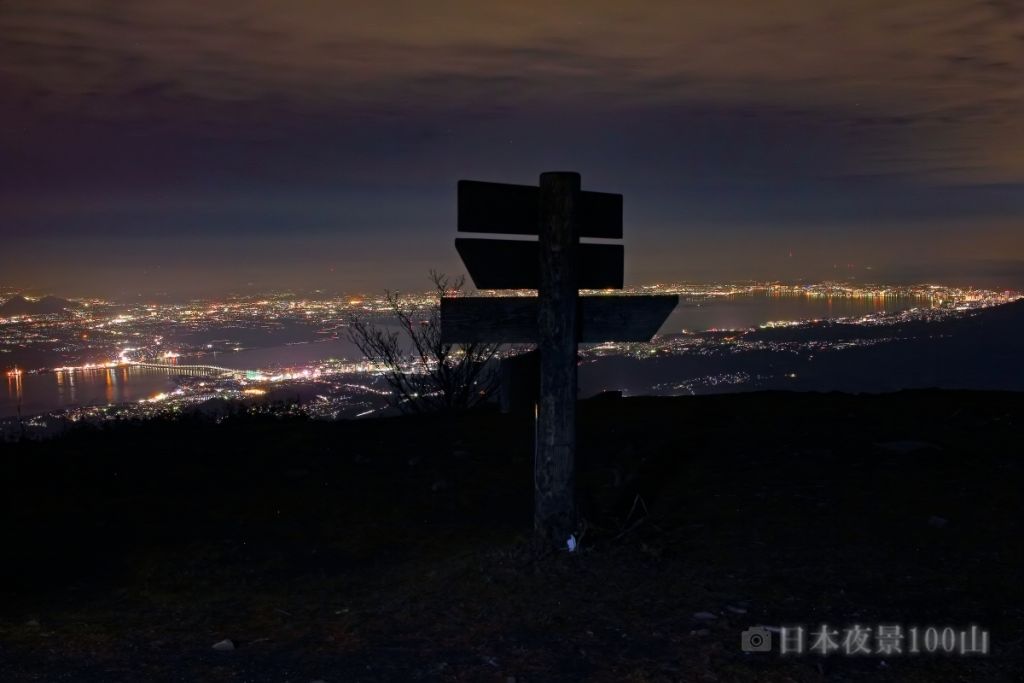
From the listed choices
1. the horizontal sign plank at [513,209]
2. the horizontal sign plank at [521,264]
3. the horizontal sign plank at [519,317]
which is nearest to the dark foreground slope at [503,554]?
the horizontal sign plank at [519,317]

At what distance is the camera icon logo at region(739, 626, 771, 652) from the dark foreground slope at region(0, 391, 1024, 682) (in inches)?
2.8

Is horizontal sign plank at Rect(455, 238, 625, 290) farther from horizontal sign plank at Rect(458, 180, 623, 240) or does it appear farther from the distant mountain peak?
the distant mountain peak

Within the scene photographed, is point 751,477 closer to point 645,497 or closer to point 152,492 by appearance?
point 645,497

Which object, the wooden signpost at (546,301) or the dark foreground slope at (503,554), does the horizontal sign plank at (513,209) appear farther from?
the dark foreground slope at (503,554)

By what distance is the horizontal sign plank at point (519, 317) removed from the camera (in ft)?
18.0

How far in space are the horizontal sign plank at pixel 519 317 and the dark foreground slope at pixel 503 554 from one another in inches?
53.0

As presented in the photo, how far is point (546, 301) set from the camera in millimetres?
5418

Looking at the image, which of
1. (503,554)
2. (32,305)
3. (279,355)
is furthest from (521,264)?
(32,305)

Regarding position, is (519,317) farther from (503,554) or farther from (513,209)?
(503,554)

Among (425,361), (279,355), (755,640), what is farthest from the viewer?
A: (279,355)

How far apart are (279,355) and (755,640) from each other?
4193cm

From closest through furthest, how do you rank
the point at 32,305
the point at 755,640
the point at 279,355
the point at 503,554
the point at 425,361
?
the point at 755,640 < the point at 503,554 < the point at 425,361 < the point at 279,355 < the point at 32,305

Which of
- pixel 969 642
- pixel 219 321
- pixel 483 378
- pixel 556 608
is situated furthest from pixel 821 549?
pixel 219 321

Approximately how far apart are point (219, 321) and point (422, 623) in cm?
5167
